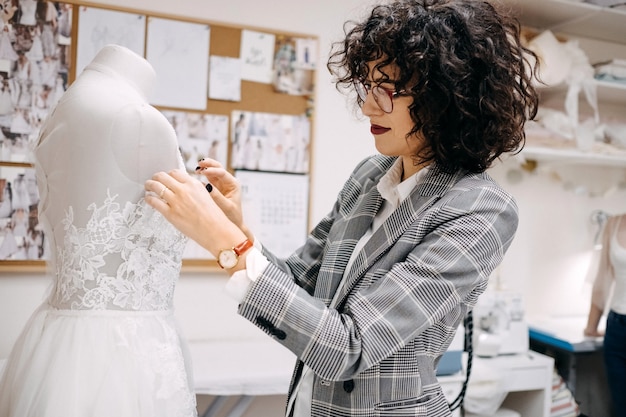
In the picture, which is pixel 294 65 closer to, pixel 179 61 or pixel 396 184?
pixel 179 61

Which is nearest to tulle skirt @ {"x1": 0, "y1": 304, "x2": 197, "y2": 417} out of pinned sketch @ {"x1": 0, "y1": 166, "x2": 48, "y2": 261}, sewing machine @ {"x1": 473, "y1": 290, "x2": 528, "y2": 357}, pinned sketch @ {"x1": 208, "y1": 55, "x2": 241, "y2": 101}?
pinned sketch @ {"x1": 0, "y1": 166, "x2": 48, "y2": 261}

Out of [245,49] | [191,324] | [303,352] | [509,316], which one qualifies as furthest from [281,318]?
[509,316]

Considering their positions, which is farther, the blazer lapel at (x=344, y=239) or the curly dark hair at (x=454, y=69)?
the blazer lapel at (x=344, y=239)

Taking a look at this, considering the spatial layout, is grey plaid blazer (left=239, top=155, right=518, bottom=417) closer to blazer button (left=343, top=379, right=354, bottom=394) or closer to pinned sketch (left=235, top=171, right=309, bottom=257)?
blazer button (left=343, top=379, right=354, bottom=394)

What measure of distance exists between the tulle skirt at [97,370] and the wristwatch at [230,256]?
30cm

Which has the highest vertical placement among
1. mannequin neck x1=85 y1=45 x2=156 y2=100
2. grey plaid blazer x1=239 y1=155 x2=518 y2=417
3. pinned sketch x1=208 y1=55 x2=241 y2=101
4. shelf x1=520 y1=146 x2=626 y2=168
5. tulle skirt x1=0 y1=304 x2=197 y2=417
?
pinned sketch x1=208 y1=55 x2=241 y2=101

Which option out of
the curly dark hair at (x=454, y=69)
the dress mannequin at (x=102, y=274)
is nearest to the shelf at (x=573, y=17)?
the curly dark hair at (x=454, y=69)

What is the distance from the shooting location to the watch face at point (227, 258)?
0.97m

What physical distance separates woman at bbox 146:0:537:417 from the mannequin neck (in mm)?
310

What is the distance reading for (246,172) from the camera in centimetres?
250

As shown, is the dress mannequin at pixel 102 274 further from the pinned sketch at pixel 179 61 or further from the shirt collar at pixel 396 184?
the pinned sketch at pixel 179 61

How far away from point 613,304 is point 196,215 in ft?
8.01

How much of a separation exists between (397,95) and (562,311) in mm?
2716

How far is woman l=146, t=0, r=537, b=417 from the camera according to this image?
3.21 ft
